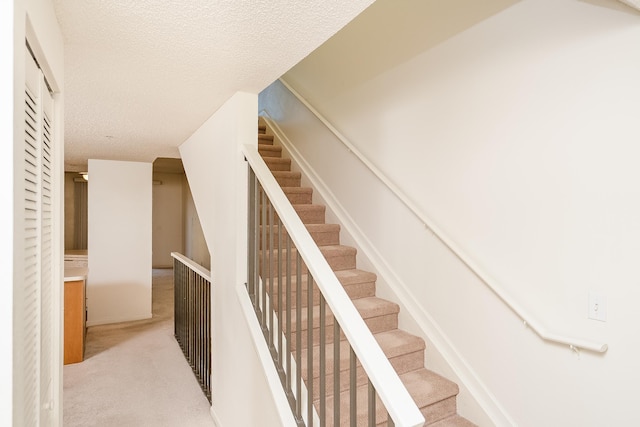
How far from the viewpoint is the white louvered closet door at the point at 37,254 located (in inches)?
38.4

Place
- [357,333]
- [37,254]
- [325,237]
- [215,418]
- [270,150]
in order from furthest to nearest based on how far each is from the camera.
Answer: [270,150]
[325,237]
[215,418]
[357,333]
[37,254]

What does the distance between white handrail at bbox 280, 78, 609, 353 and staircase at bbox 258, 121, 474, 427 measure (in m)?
0.62

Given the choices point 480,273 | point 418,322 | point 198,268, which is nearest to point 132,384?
point 198,268

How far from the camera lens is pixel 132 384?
317cm

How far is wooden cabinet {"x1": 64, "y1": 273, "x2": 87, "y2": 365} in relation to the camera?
3.54 m

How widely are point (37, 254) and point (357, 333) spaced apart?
102cm

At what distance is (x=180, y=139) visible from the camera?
3438 mm

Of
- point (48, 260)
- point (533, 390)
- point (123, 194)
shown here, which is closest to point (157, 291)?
point (123, 194)

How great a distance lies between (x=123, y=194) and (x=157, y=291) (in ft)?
8.62

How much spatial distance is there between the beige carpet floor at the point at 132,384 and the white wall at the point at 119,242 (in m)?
0.40

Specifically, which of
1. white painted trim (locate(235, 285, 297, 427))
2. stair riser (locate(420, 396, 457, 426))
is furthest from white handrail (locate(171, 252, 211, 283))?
stair riser (locate(420, 396, 457, 426))

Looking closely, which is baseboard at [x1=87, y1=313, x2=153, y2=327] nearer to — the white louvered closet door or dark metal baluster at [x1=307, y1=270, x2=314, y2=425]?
the white louvered closet door

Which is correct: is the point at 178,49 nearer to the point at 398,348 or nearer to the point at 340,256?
the point at 340,256

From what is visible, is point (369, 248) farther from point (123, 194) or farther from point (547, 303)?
point (123, 194)
